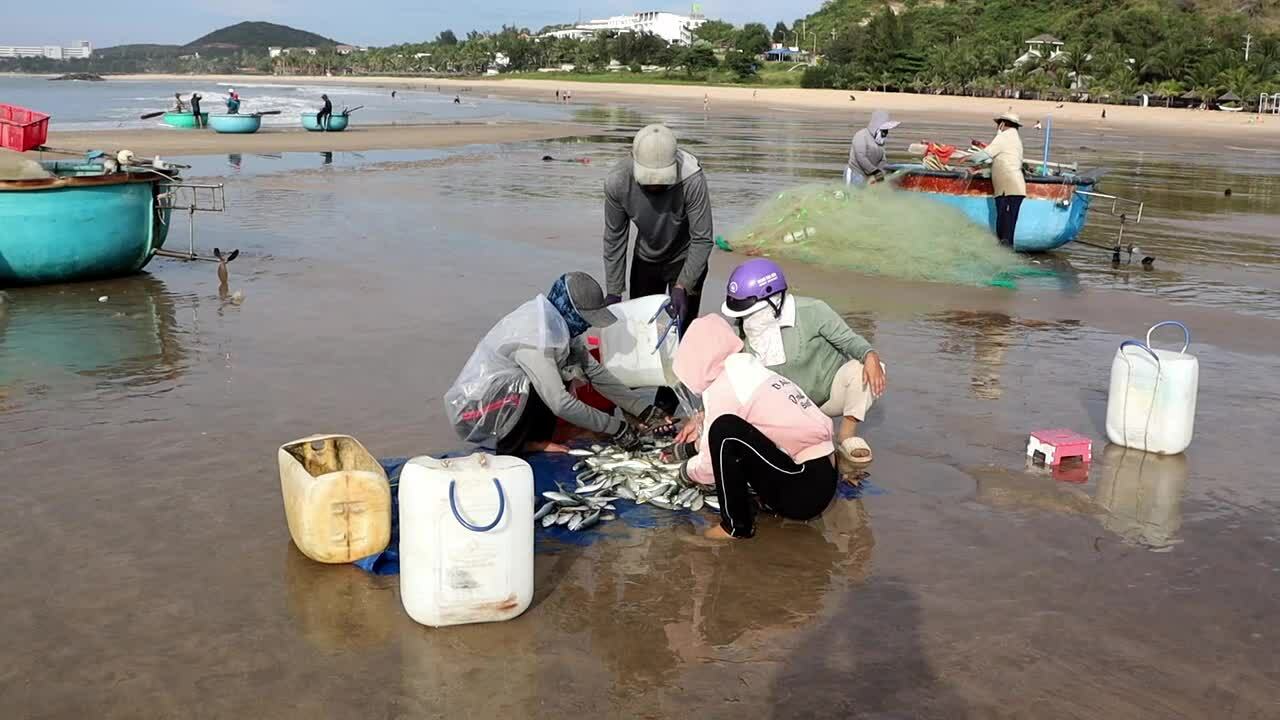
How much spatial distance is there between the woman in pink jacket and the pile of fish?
1.42ft

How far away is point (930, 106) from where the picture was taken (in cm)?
6494

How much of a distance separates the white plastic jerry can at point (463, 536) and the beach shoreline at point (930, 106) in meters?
45.4

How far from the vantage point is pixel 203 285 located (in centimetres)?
1055

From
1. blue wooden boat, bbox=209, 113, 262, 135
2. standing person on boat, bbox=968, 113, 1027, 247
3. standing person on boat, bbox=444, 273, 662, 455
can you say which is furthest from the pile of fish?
blue wooden boat, bbox=209, 113, 262, 135

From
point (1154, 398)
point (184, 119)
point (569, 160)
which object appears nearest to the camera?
point (1154, 398)

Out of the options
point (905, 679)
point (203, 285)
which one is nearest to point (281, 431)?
point (905, 679)

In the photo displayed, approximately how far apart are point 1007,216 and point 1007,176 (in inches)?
19.2

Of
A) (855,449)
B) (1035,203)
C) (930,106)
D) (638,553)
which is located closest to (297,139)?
(1035,203)

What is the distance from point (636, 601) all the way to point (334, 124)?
36.0 meters

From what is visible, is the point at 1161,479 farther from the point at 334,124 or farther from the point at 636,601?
the point at 334,124

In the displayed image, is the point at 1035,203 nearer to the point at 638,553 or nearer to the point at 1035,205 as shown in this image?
the point at 1035,205

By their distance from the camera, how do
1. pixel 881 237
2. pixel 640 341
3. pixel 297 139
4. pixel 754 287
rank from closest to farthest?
pixel 754 287 < pixel 640 341 < pixel 881 237 < pixel 297 139

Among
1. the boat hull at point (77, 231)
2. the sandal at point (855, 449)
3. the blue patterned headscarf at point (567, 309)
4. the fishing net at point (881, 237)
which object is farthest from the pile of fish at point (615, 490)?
the fishing net at point (881, 237)

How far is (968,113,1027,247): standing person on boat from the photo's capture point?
1289 centimetres
